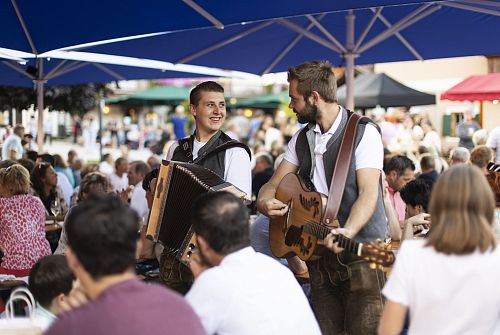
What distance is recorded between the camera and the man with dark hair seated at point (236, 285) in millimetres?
3047

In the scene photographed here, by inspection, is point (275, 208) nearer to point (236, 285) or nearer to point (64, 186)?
point (236, 285)

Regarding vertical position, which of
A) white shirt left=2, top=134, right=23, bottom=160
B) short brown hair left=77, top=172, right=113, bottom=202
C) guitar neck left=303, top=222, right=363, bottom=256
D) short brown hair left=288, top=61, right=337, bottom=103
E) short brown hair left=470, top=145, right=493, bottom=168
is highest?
short brown hair left=288, top=61, right=337, bottom=103

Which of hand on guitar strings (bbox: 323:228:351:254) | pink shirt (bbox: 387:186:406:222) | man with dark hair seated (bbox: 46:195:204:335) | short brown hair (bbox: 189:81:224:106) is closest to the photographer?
man with dark hair seated (bbox: 46:195:204:335)

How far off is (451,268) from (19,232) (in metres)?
4.42

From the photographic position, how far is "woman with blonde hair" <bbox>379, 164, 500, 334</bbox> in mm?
2992

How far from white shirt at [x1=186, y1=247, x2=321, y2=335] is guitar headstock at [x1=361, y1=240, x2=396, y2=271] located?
45cm

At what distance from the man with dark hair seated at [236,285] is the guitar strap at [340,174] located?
107 cm

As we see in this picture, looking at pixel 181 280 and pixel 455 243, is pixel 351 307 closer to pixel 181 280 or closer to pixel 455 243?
pixel 181 280

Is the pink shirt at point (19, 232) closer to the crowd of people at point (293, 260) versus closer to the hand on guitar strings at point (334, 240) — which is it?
the crowd of people at point (293, 260)

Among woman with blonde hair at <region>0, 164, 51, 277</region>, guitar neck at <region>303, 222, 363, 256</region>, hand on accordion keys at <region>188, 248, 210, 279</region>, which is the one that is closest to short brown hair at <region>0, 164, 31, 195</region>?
woman with blonde hair at <region>0, 164, 51, 277</region>

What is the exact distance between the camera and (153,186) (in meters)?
5.15

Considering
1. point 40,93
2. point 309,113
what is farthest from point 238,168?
point 40,93

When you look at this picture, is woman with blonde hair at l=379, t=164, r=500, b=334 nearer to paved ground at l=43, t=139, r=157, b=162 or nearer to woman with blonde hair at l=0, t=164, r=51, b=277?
woman with blonde hair at l=0, t=164, r=51, b=277

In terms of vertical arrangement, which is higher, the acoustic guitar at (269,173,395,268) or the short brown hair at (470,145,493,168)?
the short brown hair at (470,145,493,168)
